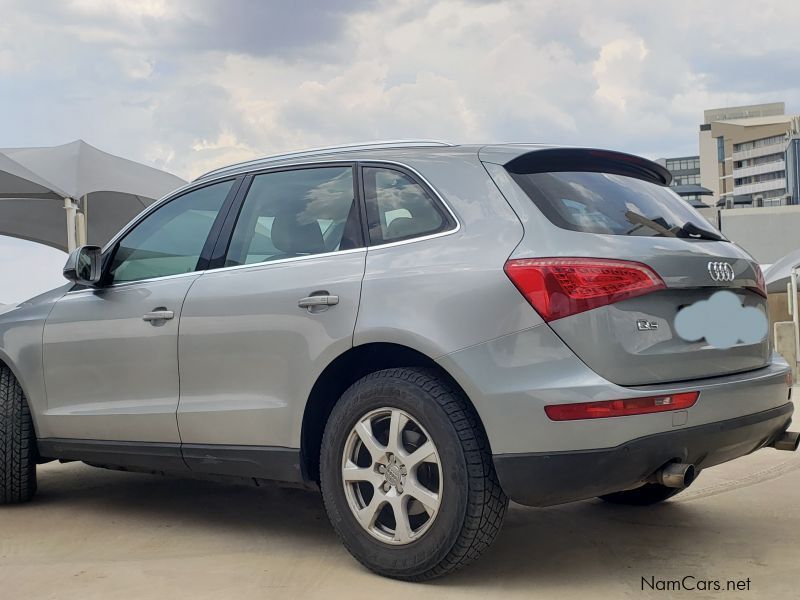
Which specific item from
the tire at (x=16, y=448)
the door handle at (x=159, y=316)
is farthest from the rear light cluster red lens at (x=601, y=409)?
the tire at (x=16, y=448)

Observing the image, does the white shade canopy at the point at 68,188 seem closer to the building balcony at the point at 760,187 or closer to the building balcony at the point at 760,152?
the building balcony at the point at 760,152

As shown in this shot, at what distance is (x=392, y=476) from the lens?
12.1 ft

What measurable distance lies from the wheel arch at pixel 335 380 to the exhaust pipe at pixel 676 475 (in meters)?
0.95

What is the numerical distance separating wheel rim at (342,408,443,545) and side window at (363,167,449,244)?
0.71 meters

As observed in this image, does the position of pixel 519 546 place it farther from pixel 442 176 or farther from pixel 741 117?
pixel 741 117

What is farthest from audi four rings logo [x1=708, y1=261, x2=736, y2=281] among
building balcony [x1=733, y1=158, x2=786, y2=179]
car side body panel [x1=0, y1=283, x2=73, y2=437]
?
building balcony [x1=733, y1=158, x2=786, y2=179]

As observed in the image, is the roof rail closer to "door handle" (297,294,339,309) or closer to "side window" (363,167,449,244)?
"side window" (363,167,449,244)

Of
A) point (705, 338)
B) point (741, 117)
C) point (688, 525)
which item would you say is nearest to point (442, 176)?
point (705, 338)

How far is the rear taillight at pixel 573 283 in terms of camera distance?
11.1 feet

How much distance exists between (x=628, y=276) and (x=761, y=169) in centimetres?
12794

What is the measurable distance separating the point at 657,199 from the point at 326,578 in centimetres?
201

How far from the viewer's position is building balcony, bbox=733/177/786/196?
120 meters

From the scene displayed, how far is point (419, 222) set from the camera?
3867mm

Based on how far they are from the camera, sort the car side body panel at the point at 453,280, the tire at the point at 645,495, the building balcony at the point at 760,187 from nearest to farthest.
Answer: the car side body panel at the point at 453,280
the tire at the point at 645,495
the building balcony at the point at 760,187
